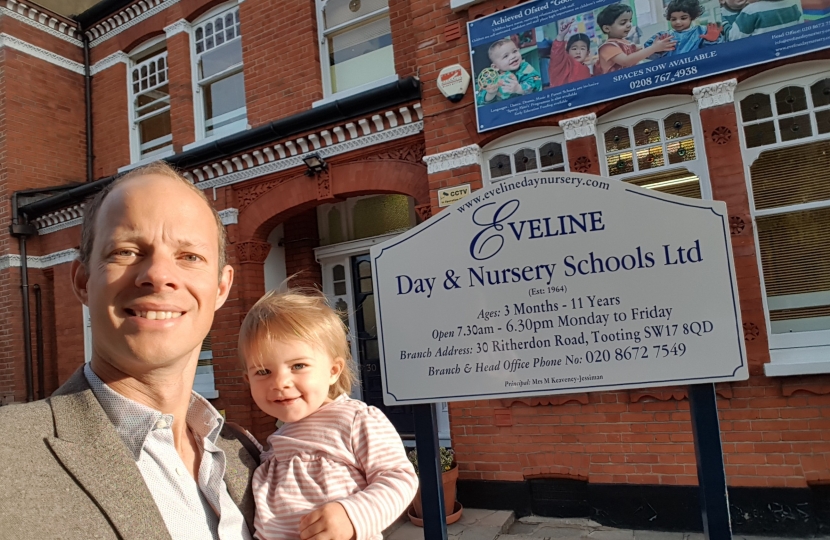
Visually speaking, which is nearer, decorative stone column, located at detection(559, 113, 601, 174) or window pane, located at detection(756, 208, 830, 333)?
window pane, located at detection(756, 208, 830, 333)

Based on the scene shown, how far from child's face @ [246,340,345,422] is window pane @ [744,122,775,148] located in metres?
→ 3.98

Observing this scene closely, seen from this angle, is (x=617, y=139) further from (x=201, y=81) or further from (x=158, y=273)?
(x=201, y=81)

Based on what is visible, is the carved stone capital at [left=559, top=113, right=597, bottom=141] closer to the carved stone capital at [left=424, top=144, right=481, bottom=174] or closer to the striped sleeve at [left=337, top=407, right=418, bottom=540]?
the carved stone capital at [left=424, top=144, right=481, bottom=174]

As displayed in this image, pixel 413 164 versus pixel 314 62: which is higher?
pixel 314 62

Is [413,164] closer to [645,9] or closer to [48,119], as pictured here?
[645,9]

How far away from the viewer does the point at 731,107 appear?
3877 mm

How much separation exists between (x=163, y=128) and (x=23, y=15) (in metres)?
3.09

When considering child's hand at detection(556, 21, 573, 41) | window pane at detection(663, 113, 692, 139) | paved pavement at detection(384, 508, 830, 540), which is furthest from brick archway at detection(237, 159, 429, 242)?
paved pavement at detection(384, 508, 830, 540)

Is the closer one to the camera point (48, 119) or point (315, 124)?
point (315, 124)

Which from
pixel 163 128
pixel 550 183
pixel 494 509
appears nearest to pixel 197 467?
pixel 550 183

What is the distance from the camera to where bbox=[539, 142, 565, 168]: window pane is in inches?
177

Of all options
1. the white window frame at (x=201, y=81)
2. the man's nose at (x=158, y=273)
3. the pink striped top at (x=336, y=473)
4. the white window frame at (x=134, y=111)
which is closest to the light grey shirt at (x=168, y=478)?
the pink striped top at (x=336, y=473)

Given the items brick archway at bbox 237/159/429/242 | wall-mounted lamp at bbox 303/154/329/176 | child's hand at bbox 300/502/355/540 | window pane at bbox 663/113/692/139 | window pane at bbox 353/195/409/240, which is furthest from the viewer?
window pane at bbox 353/195/409/240

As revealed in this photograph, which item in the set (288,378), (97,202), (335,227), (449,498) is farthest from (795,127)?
(335,227)
